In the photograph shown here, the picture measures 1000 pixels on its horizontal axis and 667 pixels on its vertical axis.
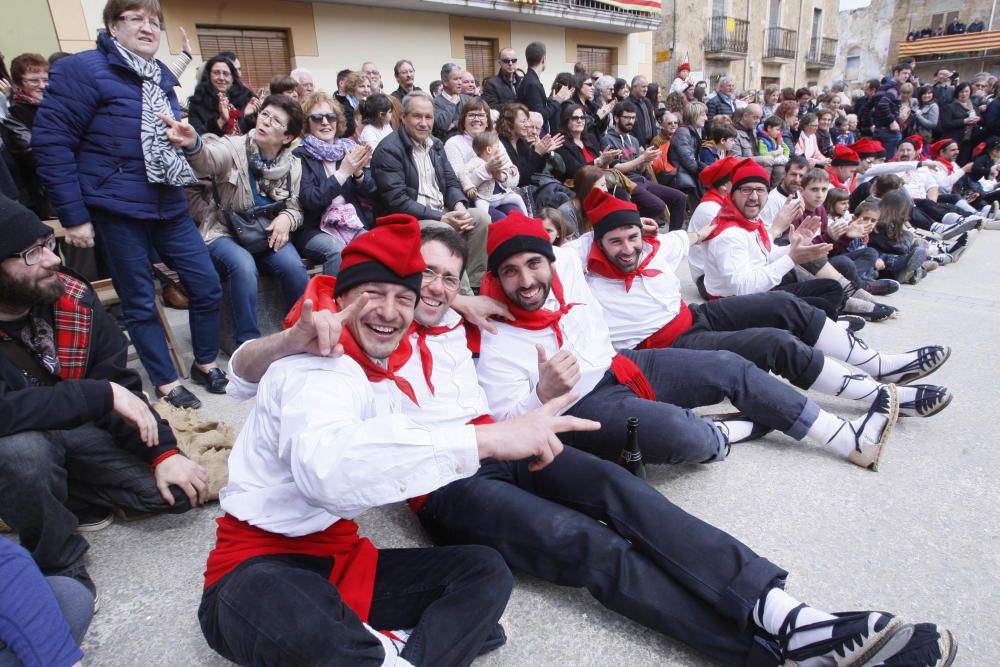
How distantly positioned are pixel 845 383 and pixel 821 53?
101ft

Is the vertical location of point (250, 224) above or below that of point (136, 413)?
above

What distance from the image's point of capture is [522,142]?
18.6ft

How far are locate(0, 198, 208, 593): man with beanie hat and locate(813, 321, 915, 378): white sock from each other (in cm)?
326

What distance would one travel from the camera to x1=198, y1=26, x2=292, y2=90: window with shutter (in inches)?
366

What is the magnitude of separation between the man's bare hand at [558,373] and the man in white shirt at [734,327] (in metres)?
1.20

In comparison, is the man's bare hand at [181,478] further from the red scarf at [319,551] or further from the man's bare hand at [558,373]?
the man's bare hand at [558,373]

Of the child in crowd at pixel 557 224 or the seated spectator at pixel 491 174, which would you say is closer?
the child in crowd at pixel 557 224

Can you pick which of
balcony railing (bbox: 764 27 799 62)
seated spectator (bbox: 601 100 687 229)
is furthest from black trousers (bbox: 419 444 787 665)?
balcony railing (bbox: 764 27 799 62)

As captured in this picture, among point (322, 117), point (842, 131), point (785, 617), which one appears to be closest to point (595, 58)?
point (842, 131)

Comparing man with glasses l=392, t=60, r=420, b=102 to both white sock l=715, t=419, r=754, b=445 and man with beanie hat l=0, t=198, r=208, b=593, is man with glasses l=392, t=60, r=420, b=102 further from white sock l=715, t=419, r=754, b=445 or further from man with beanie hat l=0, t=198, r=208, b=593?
white sock l=715, t=419, r=754, b=445

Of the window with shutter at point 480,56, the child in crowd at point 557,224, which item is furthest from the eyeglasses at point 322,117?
the window with shutter at point 480,56

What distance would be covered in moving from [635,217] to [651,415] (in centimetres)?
117

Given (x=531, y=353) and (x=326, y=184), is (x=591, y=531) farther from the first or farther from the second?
(x=326, y=184)

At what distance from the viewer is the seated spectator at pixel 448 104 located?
21.5 ft
